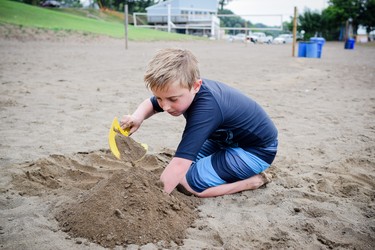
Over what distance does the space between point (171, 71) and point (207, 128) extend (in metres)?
0.40

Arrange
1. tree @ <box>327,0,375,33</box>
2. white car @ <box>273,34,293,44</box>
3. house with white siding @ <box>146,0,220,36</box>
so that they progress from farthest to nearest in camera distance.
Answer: house with white siding @ <box>146,0,220,36</box>, white car @ <box>273,34,293,44</box>, tree @ <box>327,0,375,33</box>

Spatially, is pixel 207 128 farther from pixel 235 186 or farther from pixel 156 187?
pixel 235 186

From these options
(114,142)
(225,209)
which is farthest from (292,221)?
(114,142)

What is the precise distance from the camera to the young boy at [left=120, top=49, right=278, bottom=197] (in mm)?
2137

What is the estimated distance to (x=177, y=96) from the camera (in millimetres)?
2154

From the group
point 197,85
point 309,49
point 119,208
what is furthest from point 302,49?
point 119,208

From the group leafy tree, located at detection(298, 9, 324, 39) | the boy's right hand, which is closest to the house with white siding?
leafy tree, located at detection(298, 9, 324, 39)

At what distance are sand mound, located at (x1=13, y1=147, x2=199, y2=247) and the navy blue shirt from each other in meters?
0.31

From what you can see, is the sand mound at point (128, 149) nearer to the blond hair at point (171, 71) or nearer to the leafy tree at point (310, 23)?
the blond hair at point (171, 71)

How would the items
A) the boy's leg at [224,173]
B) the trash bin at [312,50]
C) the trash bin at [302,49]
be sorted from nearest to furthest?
the boy's leg at [224,173] → the trash bin at [312,50] → the trash bin at [302,49]

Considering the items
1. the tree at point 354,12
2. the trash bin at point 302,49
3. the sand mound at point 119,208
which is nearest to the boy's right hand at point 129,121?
the sand mound at point 119,208

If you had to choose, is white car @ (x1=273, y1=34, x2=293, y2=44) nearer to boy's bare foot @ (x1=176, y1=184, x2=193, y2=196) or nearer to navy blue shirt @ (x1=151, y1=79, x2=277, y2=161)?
navy blue shirt @ (x1=151, y1=79, x2=277, y2=161)

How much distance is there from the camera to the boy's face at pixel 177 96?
2135mm

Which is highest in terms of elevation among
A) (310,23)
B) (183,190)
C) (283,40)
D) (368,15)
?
(368,15)
